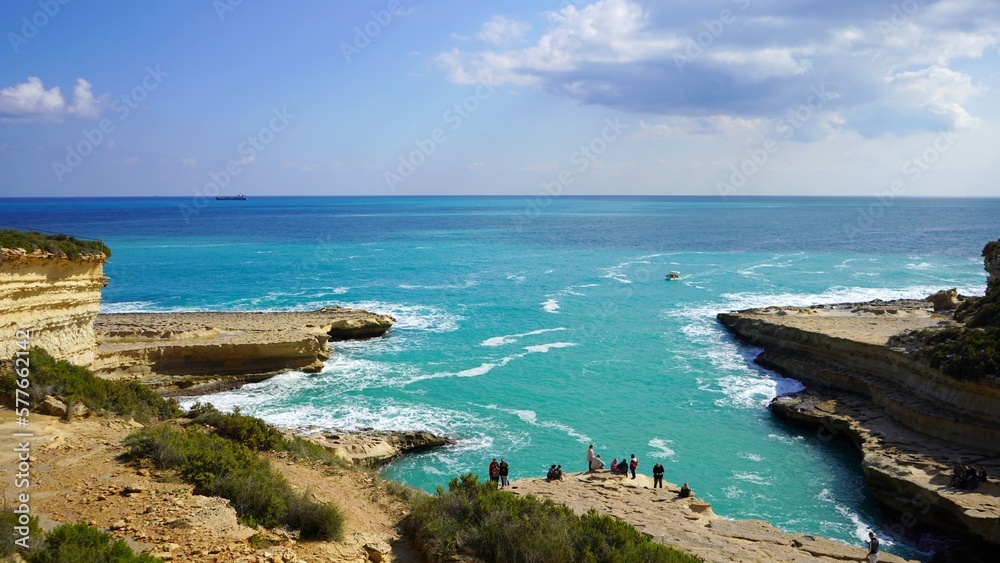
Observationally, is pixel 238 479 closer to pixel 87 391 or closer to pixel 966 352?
pixel 87 391

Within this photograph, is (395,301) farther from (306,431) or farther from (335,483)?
(335,483)

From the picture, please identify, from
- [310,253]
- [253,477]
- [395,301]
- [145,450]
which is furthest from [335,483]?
[310,253]

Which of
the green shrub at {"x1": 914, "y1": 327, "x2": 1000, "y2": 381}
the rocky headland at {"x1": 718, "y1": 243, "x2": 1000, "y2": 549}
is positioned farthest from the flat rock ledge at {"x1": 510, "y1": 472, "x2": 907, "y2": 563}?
the green shrub at {"x1": 914, "y1": 327, "x2": 1000, "y2": 381}

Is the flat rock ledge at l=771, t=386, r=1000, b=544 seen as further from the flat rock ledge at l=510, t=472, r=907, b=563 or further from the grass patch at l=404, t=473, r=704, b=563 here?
the grass patch at l=404, t=473, r=704, b=563

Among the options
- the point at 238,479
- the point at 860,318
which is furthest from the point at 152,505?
the point at 860,318

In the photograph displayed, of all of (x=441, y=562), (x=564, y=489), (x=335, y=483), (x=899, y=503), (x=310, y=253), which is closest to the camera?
(x=441, y=562)

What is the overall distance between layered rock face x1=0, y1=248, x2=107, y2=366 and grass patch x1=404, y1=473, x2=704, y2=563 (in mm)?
17082

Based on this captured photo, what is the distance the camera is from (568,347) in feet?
135

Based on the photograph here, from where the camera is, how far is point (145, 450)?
43.5ft

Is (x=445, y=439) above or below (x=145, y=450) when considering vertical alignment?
below

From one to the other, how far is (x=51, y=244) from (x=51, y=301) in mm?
2253

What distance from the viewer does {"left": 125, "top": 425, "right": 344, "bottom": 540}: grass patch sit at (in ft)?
38.2

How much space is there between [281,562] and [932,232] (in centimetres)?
14257

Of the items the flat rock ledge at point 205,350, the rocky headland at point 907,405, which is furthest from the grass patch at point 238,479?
the flat rock ledge at point 205,350
